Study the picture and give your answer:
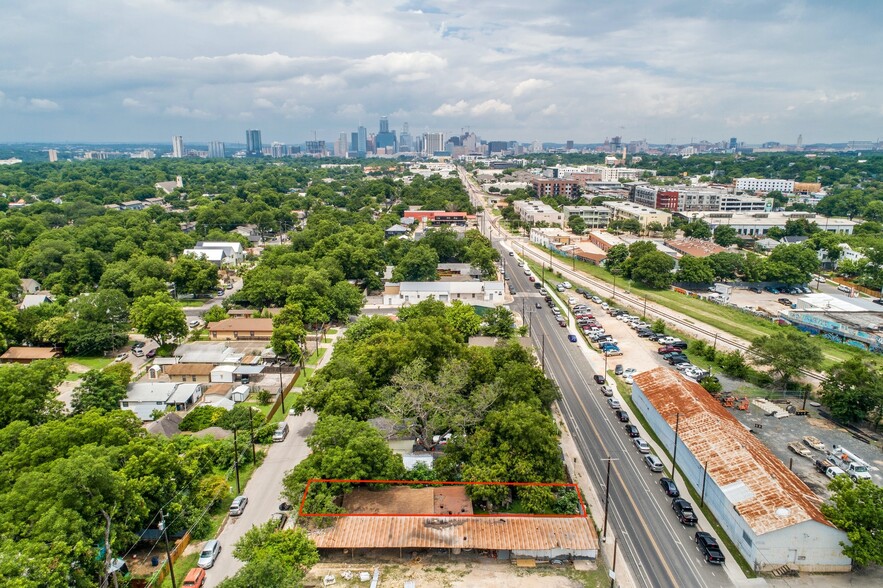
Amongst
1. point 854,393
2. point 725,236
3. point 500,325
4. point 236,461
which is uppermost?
point 725,236

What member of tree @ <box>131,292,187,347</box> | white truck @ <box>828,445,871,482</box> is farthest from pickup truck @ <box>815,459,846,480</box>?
tree @ <box>131,292,187,347</box>

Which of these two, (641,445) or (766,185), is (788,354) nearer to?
(641,445)

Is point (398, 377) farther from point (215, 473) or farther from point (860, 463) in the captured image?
point (860, 463)

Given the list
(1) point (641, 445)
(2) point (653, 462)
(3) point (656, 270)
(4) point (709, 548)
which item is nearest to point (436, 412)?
(1) point (641, 445)

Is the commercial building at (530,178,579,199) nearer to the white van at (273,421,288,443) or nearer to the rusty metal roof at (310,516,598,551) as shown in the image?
the white van at (273,421,288,443)

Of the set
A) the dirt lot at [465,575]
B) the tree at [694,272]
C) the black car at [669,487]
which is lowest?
the dirt lot at [465,575]

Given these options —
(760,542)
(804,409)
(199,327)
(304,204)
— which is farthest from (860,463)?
(304,204)

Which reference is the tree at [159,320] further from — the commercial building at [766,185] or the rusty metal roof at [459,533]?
the commercial building at [766,185]

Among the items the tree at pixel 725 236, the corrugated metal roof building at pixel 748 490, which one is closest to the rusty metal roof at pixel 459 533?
the corrugated metal roof building at pixel 748 490
